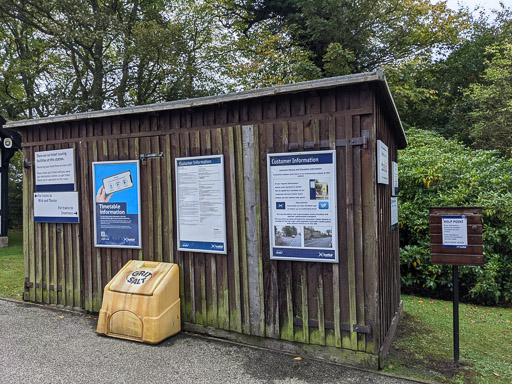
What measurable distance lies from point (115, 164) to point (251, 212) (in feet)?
7.73

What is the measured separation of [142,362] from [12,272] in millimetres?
6736

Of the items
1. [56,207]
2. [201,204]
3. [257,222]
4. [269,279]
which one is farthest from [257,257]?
[56,207]

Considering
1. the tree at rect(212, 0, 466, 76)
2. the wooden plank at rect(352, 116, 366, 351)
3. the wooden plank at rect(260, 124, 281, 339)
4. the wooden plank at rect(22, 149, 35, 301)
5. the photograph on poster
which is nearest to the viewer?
the wooden plank at rect(352, 116, 366, 351)

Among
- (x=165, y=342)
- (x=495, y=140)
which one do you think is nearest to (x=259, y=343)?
(x=165, y=342)

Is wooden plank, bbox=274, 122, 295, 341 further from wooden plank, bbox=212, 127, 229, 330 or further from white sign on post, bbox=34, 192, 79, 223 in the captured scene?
white sign on post, bbox=34, 192, 79, 223

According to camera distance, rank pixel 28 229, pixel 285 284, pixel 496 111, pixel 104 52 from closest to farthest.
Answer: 1. pixel 285 284
2. pixel 28 229
3. pixel 496 111
4. pixel 104 52

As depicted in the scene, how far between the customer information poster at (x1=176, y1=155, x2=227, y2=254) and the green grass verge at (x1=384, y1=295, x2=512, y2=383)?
255cm

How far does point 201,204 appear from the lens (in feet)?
16.9

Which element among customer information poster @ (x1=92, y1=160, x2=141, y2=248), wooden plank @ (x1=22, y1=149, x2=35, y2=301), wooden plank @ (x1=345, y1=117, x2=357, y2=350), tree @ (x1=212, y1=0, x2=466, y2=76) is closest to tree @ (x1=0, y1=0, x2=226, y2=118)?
tree @ (x1=212, y1=0, x2=466, y2=76)

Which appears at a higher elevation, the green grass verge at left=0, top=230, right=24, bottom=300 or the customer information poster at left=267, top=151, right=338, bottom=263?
the customer information poster at left=267, top=151, right=338, bottom=263

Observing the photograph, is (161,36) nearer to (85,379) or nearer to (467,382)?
(85,379)

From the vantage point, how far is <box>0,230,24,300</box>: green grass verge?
7.42 meters

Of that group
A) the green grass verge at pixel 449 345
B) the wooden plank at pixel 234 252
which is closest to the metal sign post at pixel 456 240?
the green grass verge at pixel 449 345

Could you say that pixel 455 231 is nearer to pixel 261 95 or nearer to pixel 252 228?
pixel 252 228
